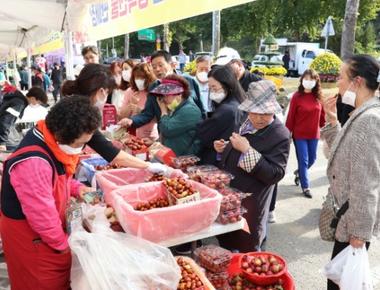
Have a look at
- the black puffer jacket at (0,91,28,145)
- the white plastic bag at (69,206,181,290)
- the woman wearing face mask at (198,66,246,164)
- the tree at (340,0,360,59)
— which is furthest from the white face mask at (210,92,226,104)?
the tree at (340,0,360,59)

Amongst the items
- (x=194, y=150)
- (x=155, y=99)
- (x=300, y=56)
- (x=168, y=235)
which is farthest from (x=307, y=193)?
(x=300, y=56)

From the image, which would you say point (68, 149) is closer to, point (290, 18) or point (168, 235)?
point (168, 235)

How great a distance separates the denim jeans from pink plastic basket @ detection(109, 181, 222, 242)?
10.7ft

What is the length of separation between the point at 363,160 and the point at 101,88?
2.07 meters

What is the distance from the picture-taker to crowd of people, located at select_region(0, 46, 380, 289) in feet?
6.56

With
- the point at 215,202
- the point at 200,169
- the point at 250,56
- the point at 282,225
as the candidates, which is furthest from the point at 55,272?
the point at 250,56

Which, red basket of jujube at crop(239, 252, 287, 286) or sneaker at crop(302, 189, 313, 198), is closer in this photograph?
red basket of jujube at crop(239, 252, 287, 286)

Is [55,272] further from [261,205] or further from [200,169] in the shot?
[261,205]

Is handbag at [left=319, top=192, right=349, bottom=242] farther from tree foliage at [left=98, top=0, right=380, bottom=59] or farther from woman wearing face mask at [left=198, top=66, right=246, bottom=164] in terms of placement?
tree foliage at [left=98, top=0, right=380, bottom=59]

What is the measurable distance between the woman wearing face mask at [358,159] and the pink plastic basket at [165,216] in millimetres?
842

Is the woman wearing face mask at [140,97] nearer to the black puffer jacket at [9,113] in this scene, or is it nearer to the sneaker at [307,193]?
the black puffer jacket at [9,113]

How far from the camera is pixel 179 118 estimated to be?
3557 millimetres

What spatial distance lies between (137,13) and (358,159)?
3.34m

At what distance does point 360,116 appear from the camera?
7.68 ft
